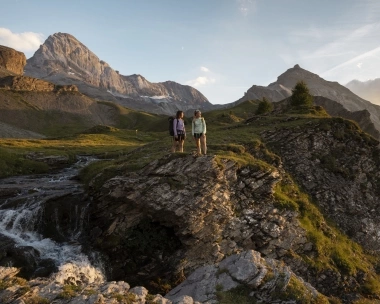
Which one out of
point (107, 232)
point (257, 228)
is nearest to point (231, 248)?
point (257, 228)

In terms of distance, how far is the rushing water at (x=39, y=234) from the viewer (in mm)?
20452

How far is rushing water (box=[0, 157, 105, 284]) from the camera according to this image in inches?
805

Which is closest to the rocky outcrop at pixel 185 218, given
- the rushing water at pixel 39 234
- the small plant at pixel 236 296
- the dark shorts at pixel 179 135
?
the rushing water at pixel 39 234

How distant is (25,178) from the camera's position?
118 ft

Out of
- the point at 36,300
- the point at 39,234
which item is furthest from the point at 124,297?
the point at 39,234

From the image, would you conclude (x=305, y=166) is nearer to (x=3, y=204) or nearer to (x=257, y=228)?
(x=257, y=228)

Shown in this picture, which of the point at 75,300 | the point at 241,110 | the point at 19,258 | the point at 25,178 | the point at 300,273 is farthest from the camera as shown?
the point at 241,110

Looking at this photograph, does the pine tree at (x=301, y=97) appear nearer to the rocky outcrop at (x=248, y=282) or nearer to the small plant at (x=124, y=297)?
the rocky outcrop at (x=248, y=282)

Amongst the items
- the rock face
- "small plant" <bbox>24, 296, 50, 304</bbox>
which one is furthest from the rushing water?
"small plant" <bbox>24, 296, 50, 304</bbox>

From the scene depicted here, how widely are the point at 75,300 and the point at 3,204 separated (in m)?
17.5

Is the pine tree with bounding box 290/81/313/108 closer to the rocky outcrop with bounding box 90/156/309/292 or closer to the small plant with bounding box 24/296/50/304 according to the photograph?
the rocky outcrop with bounding box 90/156/309/292

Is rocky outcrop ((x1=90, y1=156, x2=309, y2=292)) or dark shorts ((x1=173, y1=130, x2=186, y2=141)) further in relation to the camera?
dark shorts ((x1=173, y1=130, x2=186, y2=141))

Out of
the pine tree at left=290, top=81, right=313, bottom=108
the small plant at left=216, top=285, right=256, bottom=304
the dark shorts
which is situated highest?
the pine tree at left=290, top=81, right=313, bottom=108

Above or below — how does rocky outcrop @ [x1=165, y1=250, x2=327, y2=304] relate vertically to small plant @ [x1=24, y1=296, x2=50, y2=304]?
below
